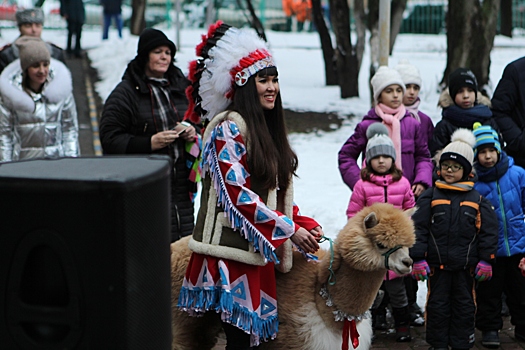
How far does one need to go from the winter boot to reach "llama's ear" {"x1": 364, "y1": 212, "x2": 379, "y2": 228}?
5.80ft

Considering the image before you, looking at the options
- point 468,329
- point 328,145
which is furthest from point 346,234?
point 328,145

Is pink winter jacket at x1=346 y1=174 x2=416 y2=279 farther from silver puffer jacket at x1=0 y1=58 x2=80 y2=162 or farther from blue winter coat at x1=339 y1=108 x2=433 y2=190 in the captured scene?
silver puffer jacket at x1=0 y1=58 x2=80 y2=162

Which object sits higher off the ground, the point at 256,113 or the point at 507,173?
the point at 256,113

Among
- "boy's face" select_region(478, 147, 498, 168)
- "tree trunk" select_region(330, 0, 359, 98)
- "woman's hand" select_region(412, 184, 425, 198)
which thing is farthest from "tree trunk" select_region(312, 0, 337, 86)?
"boy's face" select_region(478, 147, 498, 168)

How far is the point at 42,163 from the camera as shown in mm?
3193

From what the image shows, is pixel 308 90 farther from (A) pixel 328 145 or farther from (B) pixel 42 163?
(B) pixel 42 163

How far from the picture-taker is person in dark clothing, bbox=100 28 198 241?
565cm

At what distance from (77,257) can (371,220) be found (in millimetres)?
2116

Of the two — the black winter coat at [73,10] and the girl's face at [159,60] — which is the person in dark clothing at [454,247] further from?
the black winter coat at [73,10]

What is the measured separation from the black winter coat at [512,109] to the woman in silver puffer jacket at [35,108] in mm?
3365

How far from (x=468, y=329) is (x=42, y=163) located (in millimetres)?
3538

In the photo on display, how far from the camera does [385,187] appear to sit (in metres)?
5.91

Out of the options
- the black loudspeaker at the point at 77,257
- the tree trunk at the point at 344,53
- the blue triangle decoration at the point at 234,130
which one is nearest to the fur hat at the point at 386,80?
the blue triangle decoration at the point at 234,130

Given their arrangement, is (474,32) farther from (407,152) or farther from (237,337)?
(237,337)
